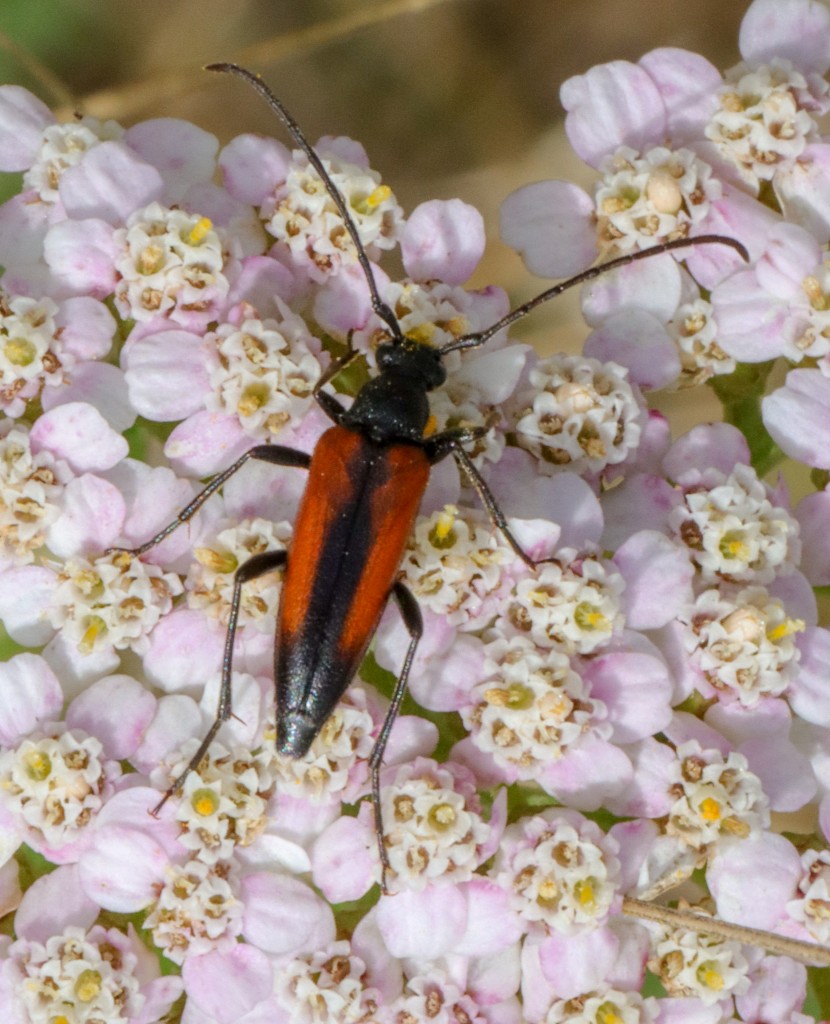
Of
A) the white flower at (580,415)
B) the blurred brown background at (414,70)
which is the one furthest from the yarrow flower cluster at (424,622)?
the blurred brown background at (414,70)

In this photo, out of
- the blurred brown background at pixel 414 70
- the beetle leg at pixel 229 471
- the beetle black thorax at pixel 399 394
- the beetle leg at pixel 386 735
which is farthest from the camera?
the blurred brown background at pixel 414 70

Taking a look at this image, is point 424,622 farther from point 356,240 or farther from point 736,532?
point 356,240

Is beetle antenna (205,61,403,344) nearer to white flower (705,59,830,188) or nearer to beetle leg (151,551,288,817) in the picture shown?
beetle leg (151,551,288,817)

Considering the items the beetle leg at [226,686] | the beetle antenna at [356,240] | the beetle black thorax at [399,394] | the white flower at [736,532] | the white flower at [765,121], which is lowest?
the white flower at [736,532]

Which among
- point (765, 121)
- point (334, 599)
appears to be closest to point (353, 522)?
point (334, 599)

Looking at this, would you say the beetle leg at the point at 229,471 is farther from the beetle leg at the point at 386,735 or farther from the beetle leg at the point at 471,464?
the beetle leg at the point at 386,735

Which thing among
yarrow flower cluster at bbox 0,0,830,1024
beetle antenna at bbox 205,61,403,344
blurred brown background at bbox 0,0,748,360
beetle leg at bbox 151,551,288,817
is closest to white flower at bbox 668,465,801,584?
yarrow flower cluster at bbox 0,0,830,1024

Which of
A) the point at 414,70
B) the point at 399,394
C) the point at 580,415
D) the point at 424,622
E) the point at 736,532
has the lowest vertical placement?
the point at 736,532

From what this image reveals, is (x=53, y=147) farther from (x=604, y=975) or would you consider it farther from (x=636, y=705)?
(x=604, y=975)
